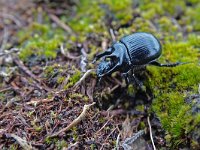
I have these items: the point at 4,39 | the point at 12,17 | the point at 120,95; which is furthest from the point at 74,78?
the point at 12,17

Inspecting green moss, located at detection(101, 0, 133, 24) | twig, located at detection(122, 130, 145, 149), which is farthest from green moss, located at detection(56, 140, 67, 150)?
green moss, located at detection(101, 0, 133, 24)

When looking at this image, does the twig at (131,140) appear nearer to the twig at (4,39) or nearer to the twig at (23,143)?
the twig at (23,143)

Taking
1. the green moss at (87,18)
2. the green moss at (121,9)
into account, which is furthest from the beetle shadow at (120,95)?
the green moss at (121,9)

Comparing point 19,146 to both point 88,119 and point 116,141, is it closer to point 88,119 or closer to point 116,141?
point 88,119

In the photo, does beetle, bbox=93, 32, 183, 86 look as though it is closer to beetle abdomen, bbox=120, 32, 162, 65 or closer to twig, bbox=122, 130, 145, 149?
beetle abdomen, bbox=120, 32, 162, 65

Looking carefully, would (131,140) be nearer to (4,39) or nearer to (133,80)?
(133,80)

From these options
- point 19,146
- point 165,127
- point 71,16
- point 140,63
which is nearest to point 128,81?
point 140,63
